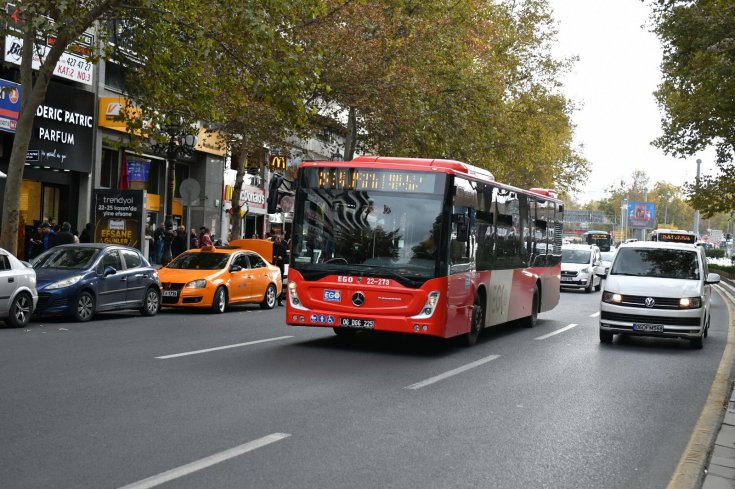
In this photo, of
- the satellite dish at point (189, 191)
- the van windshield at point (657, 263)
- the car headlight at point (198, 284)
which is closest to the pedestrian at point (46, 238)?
the satellite dish at point (189, 191)

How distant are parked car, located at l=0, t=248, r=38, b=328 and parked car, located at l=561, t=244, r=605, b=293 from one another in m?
24.1

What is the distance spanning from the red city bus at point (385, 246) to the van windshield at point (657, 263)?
360cm

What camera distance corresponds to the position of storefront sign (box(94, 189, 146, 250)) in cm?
2489

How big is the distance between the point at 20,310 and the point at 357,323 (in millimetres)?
6503

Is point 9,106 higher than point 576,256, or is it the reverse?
point 9,106

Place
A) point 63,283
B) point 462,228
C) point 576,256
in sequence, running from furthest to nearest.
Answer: point 576,256, point 63,283, point 462,228

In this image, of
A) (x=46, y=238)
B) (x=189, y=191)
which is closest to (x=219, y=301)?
(x=189, y=191)

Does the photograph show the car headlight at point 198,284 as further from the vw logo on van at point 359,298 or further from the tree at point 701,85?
the tree at point 701,85

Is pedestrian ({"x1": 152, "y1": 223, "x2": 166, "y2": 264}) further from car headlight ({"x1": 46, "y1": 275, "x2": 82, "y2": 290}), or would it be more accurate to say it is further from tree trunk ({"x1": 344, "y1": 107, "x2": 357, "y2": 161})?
car headlight ({"x1": 46, "y1": 275, "x2": 82, "y2": 290})

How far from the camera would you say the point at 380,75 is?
31188 millimetres

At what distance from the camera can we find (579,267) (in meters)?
37.9

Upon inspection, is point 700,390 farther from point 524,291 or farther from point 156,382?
point 524,291

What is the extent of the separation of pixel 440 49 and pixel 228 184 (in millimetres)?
13576

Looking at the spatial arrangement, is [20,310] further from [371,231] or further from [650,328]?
[650,328]
